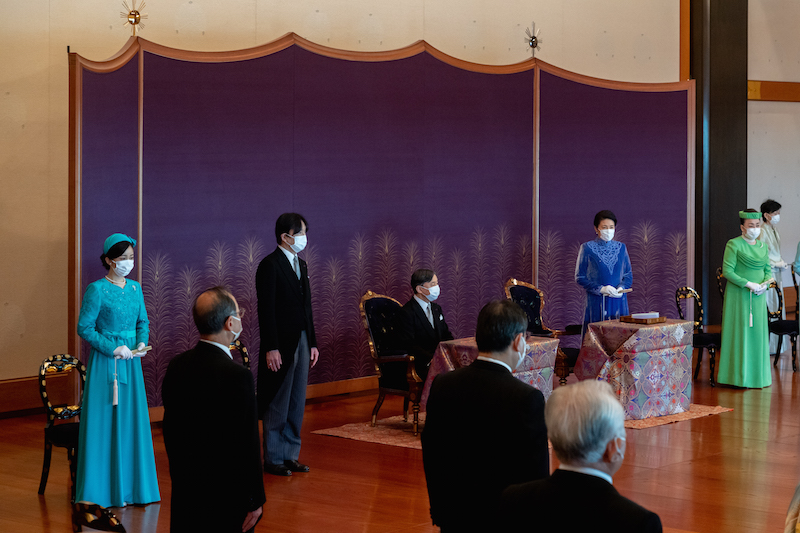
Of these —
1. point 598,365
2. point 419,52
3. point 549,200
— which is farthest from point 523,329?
point 549,200

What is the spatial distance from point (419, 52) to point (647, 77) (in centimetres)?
389

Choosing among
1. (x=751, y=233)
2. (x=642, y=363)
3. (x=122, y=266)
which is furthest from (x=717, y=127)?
(x=122, y=266)

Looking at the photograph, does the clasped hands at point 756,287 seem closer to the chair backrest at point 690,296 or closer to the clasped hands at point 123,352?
the chair backrest at point 690,296

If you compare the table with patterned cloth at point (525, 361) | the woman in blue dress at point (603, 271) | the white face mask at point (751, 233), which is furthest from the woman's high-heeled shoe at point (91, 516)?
the white face mask at point (751, 233)

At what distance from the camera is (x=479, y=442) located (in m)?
2.76

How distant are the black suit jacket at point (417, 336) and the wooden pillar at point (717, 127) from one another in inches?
223

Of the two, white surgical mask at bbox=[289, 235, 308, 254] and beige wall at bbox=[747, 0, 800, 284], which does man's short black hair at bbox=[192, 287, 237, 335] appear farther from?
beige wall at bbox=[747, 0, 800, 284]

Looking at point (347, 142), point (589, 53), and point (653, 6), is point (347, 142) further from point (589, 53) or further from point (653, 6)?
point (653, 6)

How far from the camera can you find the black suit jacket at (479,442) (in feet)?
8.83

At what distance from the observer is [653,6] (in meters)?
11.1

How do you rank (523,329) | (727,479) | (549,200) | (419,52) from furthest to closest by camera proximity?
1. (549,200)
2. (419,52)
3. (727,479)
4. (523,329)

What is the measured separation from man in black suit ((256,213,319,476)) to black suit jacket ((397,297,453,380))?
103cm

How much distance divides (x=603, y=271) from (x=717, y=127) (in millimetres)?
4240

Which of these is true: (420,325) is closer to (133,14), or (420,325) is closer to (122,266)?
(122,266)
